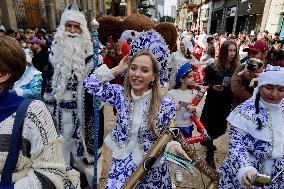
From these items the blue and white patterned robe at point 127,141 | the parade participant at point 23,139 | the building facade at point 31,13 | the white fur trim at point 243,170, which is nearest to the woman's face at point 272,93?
the white fur trim at point 243,170

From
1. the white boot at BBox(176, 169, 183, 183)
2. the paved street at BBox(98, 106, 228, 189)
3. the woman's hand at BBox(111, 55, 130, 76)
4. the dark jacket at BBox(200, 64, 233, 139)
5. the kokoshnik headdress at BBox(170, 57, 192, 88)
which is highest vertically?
the woman's hand at BBox(111, 55, 130, 76)

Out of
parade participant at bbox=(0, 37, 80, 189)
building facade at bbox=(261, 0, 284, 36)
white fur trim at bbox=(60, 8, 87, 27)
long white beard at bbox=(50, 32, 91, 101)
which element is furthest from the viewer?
building facade at bbox=(261, 0, 284, 36)

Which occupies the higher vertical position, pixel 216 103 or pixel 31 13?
pixel 31 13

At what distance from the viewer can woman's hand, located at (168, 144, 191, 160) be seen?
177 centimetres

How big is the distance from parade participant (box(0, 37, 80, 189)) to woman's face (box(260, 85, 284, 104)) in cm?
166

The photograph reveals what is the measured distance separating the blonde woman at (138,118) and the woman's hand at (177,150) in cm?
36

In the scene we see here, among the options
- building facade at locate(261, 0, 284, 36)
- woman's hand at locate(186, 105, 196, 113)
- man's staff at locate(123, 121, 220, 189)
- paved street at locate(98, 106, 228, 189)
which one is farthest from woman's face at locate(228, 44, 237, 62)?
building facade at locate(261, 0, 284, 36)

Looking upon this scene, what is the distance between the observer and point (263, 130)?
2.12 meters

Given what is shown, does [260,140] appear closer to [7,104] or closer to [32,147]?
[32,147]

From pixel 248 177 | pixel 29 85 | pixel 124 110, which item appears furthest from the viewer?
pixel 29 85

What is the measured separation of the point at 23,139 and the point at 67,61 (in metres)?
1.90

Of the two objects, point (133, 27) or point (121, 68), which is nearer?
point (121, 68)

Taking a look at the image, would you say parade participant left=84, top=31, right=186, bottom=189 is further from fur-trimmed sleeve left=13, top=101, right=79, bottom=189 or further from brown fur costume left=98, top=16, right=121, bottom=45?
brown fur costume left=98, top=16, right=121, bottom=45

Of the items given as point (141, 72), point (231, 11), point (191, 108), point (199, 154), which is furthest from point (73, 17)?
point (231, 11)
